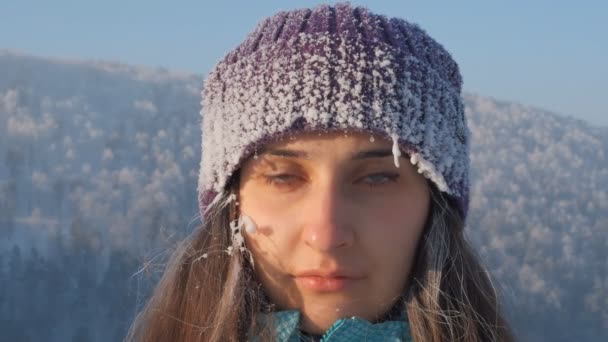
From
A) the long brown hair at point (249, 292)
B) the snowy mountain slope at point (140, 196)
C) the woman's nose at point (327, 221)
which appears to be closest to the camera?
the woman's nose at point (327, 221)

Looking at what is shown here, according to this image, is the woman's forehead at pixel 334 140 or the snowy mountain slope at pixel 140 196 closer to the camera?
the woman's forehead at pixel 334 140

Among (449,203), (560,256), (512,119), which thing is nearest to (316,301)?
(449,203)

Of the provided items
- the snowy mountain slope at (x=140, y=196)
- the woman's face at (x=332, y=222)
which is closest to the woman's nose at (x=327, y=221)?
the woman's face at (x=332, y=222)

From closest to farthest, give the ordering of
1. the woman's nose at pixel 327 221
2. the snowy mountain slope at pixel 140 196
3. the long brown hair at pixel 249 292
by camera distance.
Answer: the woman's nose at pixel 327 221 < the long brown hair at pixel 249 292 < the snowy mountain slope at pixel 140 196

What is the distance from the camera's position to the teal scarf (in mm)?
965

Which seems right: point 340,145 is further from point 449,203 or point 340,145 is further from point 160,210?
point 160,210

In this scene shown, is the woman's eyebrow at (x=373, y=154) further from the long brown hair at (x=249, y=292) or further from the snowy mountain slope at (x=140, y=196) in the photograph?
the snowy mountain slope at (x=140, y=196)

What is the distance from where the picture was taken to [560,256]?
82.4 inches

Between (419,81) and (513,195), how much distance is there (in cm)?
129

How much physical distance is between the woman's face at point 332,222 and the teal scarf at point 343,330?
13 millimetres

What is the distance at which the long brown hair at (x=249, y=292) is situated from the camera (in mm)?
1050

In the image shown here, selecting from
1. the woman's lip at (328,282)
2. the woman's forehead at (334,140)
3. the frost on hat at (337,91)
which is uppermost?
the frost on hat at (337,91)

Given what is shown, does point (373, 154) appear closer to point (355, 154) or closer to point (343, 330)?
point (355, 154)

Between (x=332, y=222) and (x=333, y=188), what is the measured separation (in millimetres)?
49
